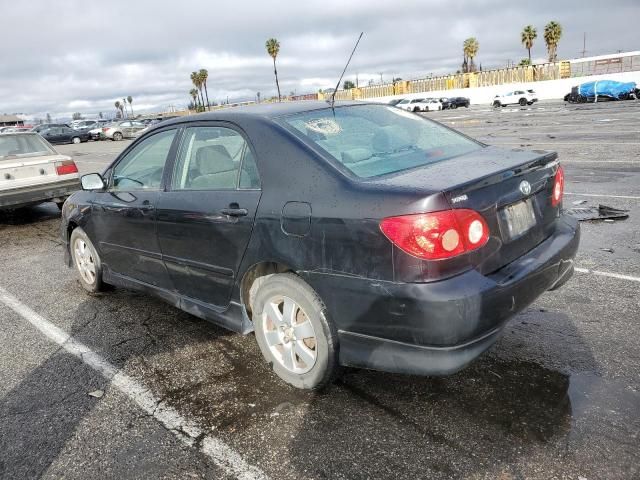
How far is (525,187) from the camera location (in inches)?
113

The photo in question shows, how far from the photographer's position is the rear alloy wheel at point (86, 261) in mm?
4859

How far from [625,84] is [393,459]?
134ft

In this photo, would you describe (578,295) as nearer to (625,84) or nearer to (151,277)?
(151,277)

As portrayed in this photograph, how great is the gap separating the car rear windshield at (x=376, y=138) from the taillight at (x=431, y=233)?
0.46 metres

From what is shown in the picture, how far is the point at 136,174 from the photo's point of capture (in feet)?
13.9

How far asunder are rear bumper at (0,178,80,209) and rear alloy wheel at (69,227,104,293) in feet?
13.7

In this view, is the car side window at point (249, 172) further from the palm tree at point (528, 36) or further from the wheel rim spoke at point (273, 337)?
the palm tree at point (528, 36)

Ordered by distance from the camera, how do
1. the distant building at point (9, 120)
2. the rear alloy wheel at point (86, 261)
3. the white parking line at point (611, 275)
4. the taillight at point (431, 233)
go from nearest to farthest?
the taillight at point (431, 233) < the white parking line at point (611, 275) < the rear alloy wheel at point (86, 261) < the distant building at point (9, 120)

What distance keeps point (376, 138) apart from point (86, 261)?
126 inches

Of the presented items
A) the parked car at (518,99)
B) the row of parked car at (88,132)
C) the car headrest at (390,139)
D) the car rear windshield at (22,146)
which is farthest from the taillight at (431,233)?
the parked car at (518,99)

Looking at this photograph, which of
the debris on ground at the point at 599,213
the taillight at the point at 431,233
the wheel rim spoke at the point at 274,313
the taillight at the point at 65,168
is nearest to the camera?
the taillight at the point at 431,233

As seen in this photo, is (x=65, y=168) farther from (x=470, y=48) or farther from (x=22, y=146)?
(x=470, y=48)

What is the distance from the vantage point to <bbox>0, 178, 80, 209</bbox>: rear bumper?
8523mm

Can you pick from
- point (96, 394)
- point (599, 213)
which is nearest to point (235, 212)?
point (96, 394)
